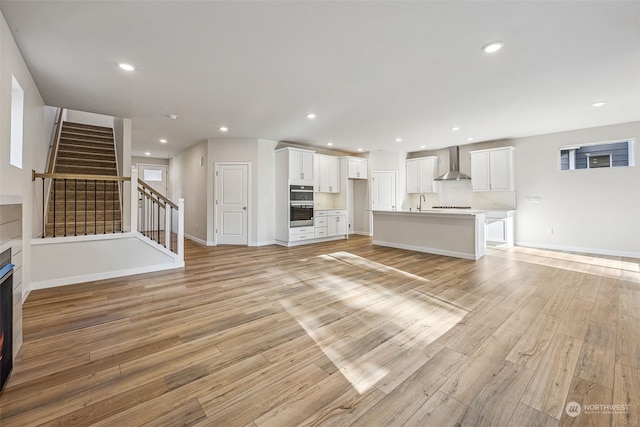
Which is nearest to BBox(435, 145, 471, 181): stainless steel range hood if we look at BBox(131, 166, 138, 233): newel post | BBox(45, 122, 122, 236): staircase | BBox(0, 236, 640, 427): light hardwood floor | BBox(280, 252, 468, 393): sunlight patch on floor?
BBox(0, 236, 640, 427): light hardwood floor

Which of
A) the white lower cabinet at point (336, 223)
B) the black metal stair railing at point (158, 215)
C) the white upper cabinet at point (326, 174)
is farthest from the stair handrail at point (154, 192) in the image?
the white lower cabinet at point (336, 223)

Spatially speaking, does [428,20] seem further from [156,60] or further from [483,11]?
[156,60]

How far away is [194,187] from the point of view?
776cm

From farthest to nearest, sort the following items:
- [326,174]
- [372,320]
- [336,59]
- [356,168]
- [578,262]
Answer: [356,168] < [326,174] < [578,262] < [336,59] < [372,320]

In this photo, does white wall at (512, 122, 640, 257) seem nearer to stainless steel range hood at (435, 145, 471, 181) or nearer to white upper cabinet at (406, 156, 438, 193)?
stainless steel range hood at (435, 145, 471, 181)

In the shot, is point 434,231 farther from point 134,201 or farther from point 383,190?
point 134,201

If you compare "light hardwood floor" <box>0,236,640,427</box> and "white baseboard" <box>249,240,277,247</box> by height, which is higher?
"white baseboard" <box>249,240,277,247</box>

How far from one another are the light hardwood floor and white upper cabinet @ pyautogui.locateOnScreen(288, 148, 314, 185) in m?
3.59

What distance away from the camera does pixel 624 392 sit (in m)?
1.59

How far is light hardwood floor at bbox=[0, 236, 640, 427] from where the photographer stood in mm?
1460

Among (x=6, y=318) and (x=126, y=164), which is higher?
(x=126, y=164)

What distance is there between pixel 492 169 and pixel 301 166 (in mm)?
4994

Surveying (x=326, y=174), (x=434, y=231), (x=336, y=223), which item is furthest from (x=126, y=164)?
(x=434, y=231)

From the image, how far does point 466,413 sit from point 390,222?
535cm
